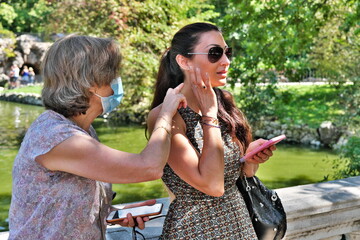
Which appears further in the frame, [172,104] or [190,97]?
[190,97]

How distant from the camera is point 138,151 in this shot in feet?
39.8

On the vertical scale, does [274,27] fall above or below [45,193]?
above

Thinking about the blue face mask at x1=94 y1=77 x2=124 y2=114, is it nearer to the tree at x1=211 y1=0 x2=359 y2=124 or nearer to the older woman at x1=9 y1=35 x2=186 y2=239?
the older woman at x1=9 y1=35 x2=186 y2=239

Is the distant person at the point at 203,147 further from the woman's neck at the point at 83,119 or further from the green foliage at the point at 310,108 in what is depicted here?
the green foliage at the point at 310,108

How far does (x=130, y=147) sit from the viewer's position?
12758 millimetres

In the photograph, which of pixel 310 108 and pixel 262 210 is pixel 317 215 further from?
pixel 310 108

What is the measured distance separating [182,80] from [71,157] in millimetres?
902

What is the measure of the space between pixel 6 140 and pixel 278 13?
29.6 ft

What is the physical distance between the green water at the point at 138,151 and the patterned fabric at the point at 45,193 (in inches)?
235

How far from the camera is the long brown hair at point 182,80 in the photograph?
238 cm

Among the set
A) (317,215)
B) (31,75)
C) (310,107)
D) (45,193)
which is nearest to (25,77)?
(31,75)

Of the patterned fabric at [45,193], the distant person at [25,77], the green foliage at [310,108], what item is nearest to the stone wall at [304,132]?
the green foliage at [310,108]

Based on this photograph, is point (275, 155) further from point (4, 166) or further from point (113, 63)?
point (113, 63)

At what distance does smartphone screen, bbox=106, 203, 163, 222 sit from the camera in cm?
203
